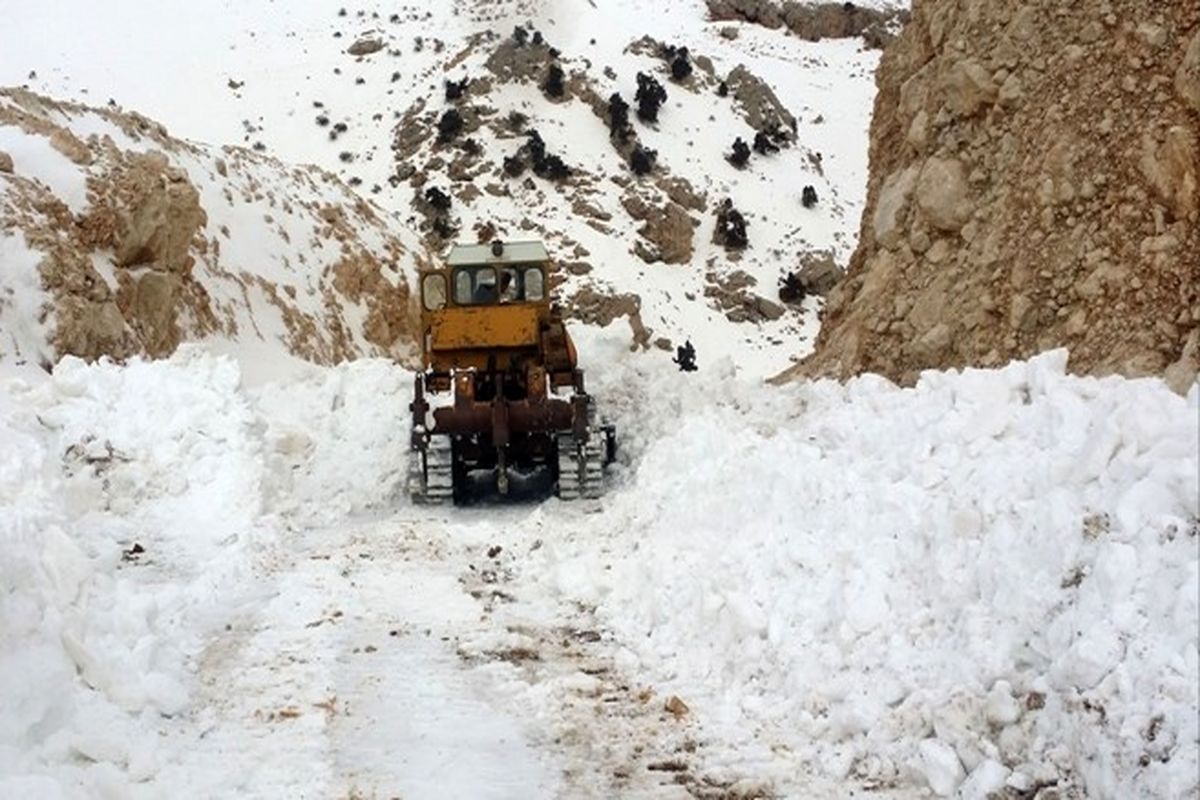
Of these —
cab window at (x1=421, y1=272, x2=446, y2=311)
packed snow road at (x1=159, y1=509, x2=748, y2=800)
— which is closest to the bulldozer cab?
Answer: cab window at (x1=421, y1=272, x2=446, y2=311)

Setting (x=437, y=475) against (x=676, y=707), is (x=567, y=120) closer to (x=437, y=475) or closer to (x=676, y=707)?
(x=437, y=475)

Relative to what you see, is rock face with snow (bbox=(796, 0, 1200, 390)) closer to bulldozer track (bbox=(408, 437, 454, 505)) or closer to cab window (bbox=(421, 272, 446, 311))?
bulldozer track (bbox=(408, 437, 454, 505))

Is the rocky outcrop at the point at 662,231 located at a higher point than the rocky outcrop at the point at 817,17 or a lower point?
lower

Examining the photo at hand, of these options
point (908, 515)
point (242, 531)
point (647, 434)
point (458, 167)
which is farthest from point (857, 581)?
point (458, 167)

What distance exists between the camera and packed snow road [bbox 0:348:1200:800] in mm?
4848

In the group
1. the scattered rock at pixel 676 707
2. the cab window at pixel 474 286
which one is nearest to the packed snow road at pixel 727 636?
the scattered rock at pixel 676 707

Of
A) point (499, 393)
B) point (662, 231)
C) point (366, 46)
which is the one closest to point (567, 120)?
point (662, 231)

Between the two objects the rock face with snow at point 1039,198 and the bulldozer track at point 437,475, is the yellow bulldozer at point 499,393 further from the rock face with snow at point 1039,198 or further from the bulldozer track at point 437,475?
the rock face with snow at point 1039,198

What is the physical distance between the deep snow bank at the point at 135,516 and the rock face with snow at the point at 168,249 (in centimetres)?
287

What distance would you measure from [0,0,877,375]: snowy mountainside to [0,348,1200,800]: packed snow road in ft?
89.1

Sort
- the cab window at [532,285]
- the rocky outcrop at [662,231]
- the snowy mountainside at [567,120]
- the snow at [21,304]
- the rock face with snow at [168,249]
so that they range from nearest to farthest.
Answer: the cab window at [532,285] < the snow at [21,304] < the rock face with snow at [168,249] < the snowy mountainside at [567,120] < the rocky outcrop at [662,231]

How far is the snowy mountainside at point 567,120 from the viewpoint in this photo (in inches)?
1703

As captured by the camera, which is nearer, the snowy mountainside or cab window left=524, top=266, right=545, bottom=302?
cab window left=524, top=266, right=545, bottom=302

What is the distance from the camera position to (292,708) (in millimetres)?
6422
